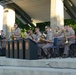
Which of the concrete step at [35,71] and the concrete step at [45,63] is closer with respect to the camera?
the concrete step at [35,71]

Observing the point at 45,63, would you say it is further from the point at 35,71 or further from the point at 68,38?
the point at 68,38

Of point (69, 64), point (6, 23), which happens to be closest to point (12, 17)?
point (6, 23)

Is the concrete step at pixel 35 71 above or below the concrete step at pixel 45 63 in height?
below

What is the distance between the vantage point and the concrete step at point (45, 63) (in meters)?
11.0

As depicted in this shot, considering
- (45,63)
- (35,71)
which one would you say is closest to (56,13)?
(45,63)

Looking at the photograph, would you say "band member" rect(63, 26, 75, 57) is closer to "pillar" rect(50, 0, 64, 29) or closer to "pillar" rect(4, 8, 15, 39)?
"pillar" rect(50, 0, 64, 29)

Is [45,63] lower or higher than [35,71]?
higher

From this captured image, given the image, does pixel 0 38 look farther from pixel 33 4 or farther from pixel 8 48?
pixel 33 4

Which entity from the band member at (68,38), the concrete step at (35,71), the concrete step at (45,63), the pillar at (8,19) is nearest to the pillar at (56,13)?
the pillar at (8,19)

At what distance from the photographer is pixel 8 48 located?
610 inches

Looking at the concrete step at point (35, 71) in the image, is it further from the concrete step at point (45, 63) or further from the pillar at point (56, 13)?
the pillar at point (56, 13)

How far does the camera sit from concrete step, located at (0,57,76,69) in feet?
36.1

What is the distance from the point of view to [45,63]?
12016mm

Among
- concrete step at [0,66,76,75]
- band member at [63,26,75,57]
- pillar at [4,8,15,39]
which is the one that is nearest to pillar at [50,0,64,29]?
pillar at [4,8,15,39]
